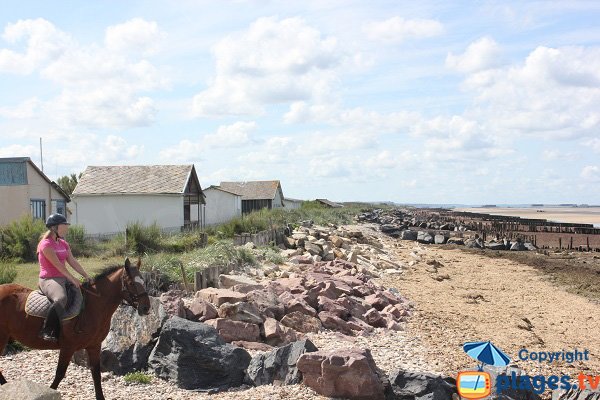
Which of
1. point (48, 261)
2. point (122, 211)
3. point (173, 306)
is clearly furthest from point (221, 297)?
point (122, 211)

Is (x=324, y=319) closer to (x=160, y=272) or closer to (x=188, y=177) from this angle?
(x=160, y=272)

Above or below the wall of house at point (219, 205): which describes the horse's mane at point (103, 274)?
below

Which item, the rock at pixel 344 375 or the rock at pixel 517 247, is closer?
the rock at pixel 344 375

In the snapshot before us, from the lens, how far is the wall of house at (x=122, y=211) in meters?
34.2

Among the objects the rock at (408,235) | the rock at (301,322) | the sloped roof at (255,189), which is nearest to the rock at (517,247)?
the rock at (408,235)

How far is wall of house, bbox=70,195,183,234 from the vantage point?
112 feet

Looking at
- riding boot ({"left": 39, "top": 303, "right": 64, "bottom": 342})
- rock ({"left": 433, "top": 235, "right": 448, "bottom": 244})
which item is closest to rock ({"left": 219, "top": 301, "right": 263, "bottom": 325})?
riding boot ({"left": 39, "top": 303, "right": 64, "bottom": 342})

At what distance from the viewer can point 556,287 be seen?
23.3 m

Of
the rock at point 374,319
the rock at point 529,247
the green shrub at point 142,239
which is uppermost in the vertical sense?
the green shrub at point 142,239

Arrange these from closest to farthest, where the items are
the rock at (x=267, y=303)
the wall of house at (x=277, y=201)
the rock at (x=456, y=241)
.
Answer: the rock at (x=267, y=303) → the rock at (x=456, y=241) → the wall of house at (x=277, y=201)

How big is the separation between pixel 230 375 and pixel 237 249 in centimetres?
919

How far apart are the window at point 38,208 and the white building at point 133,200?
11.4 feet

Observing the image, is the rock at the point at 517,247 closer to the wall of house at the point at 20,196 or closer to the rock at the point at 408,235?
the rock at the point at 408,235

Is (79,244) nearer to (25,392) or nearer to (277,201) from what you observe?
(25,392)
